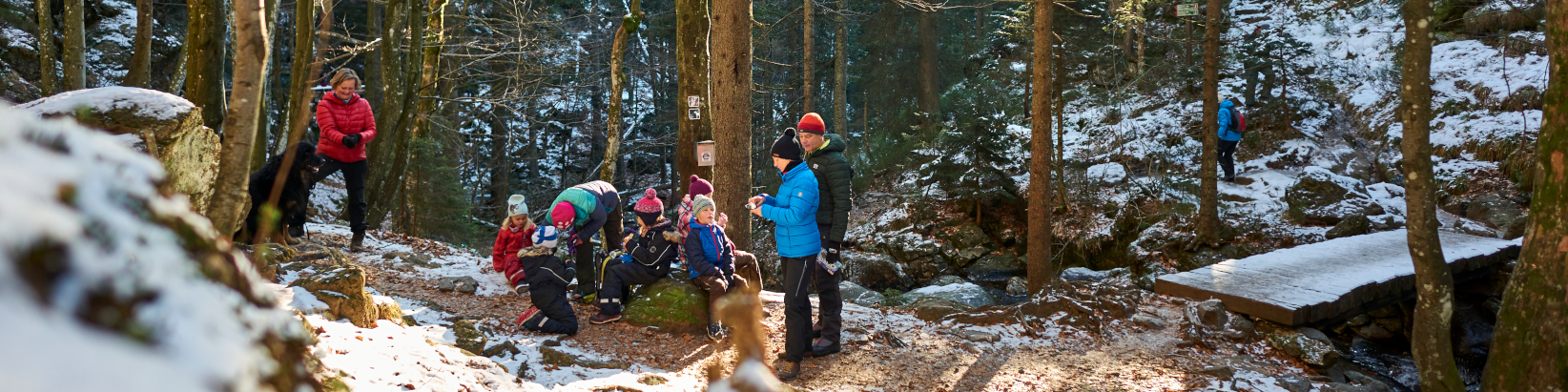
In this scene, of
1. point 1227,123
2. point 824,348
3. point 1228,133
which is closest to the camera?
point 824,348

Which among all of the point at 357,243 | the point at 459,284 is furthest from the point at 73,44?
the point at 459,284

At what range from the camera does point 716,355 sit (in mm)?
5371

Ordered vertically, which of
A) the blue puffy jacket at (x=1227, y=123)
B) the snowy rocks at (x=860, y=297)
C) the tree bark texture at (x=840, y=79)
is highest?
the tree bark texture at (x=840, y=79)

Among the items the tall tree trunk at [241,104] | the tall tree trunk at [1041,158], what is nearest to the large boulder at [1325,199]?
the tall tree trunk at [1041,158]

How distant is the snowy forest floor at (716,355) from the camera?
4004 mm

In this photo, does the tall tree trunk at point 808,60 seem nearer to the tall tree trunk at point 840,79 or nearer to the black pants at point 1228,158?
the tall tree trunk at point 840,79

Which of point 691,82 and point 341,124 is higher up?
point 691,82

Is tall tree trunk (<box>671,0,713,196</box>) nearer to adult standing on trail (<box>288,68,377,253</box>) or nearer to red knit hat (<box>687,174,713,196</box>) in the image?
→ red knit hat (<box>687,174,713,196</box>)

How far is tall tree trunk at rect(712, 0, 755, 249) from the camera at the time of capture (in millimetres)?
7172

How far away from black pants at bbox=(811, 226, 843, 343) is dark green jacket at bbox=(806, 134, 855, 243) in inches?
2.8

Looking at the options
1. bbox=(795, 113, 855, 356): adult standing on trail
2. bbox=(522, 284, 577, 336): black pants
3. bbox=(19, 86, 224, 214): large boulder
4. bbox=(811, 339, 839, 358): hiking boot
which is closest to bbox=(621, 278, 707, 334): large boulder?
bbox=(522, 284, 577, 336): black pants

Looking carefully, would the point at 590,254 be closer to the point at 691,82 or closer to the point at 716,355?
the point at 716,355

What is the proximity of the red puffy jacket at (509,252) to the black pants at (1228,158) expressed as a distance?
12508 mm

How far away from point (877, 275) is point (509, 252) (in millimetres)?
7242
